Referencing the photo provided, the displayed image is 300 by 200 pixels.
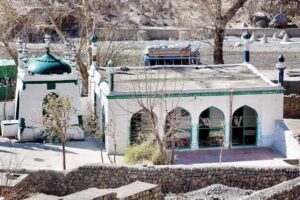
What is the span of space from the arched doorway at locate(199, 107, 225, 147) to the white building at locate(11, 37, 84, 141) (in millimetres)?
4010

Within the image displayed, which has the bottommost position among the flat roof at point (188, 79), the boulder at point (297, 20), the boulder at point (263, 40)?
the flat roof at point (188, 79)

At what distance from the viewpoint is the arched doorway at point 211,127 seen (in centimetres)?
2588

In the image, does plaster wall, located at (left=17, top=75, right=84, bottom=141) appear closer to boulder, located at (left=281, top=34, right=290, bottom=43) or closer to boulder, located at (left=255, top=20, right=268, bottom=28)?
boulder, located at (left=281, top=34, right=290, bottom=43)

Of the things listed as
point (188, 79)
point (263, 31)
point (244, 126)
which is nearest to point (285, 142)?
point (244, 126)

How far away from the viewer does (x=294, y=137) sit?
977 inches

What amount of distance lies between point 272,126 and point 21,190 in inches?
417

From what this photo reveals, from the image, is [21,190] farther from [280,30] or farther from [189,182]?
[280,30]

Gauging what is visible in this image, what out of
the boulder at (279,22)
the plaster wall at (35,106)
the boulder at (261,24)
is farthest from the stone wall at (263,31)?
the plaster wall at (35,106)

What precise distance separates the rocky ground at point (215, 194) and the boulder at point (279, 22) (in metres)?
44.7

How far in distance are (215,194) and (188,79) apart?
8.75 metres

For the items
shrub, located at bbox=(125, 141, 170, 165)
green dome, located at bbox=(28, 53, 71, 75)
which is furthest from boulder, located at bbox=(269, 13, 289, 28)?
shrub, located at bbox=(125, 141, 170, 165)

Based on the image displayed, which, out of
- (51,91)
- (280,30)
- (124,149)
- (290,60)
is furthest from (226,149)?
(280,30)

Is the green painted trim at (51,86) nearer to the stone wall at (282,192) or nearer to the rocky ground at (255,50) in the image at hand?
the stone wall at (282,192)

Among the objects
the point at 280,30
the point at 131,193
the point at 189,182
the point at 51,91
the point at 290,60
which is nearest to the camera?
the point at 131,193
